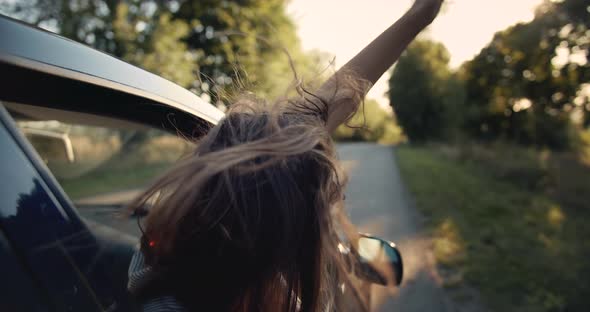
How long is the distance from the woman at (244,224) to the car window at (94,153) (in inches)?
6.2

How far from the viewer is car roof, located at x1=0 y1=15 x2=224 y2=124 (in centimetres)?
67

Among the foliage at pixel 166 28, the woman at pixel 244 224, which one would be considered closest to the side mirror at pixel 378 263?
the woman at pixel 244 224

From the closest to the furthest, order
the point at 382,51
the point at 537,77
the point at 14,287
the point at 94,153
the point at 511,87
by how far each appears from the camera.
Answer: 1. the point at 14,287
2. the point at 382,51
3. the point at 94,153
4. the point at 537,77
5. the point at 511,87

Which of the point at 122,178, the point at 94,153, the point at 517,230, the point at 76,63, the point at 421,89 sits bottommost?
the point at 517,230

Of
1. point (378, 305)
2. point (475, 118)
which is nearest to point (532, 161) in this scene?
point (378, 305)

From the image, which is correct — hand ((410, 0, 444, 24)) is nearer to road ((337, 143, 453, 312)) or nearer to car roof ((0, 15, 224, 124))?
road ((337, 143, 453, 312))

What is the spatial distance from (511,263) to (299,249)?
4692mm

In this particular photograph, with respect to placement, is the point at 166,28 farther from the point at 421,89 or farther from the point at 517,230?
the point at 421,89

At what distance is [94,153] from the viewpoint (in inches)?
163

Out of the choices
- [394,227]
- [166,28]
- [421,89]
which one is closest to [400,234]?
[394,227]

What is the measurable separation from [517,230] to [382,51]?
19.4 feet

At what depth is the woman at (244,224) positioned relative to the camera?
2.28 feet

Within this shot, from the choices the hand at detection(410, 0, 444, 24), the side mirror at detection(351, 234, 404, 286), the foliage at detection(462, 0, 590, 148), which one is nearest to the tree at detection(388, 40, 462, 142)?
the foliage at detection(462, 0, 590, 148)

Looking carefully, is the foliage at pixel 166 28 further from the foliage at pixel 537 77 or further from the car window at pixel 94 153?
the foliage at pixel 537 77
